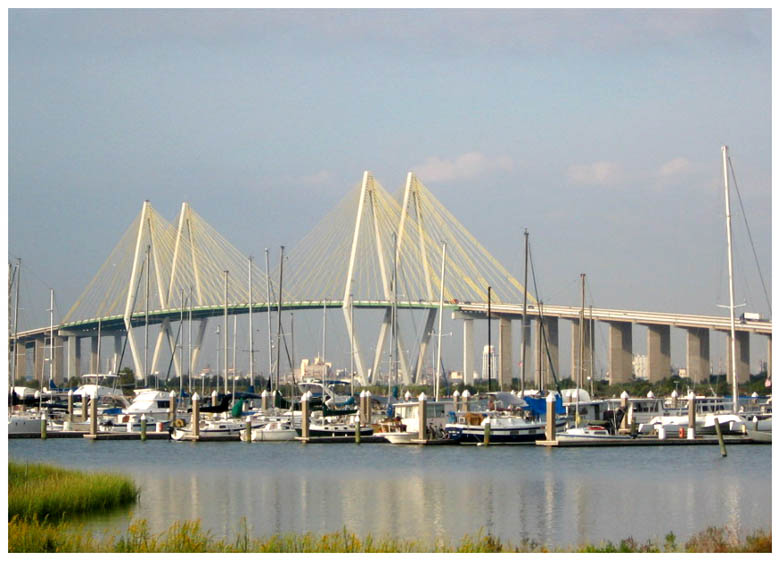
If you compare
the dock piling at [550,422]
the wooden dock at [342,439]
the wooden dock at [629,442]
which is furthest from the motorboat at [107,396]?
the wooden dock at [629,442]

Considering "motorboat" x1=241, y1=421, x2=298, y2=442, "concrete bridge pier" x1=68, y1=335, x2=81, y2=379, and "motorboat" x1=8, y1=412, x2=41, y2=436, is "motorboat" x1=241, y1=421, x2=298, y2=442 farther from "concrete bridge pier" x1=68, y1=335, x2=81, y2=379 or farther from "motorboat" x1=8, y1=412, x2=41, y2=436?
"concrete bridge pier" x1=68, y1=335, x2=81, y2=379

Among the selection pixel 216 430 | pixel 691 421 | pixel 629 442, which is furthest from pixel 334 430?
pixel 691 421

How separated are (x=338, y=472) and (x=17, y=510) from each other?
10544mm

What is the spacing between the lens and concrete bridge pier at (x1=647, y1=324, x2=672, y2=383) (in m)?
58.2

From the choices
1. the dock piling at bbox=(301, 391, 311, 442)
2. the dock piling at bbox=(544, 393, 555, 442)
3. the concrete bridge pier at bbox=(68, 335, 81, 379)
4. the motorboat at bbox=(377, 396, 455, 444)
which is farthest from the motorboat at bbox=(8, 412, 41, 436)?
the concrete bridge pier at bbox=(68, 335, 81, 379)

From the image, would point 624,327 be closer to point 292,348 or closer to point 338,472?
point 292,348

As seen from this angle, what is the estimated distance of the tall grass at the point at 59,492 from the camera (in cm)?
1549

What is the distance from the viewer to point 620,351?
59.4m

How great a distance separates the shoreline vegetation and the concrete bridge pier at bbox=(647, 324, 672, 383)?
43.6 metres

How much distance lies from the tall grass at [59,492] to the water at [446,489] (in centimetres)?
40

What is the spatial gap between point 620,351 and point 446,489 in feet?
129

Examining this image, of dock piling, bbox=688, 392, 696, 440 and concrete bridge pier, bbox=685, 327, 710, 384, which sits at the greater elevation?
concrete bridge pier, bbox=685, 327, 710, 384
